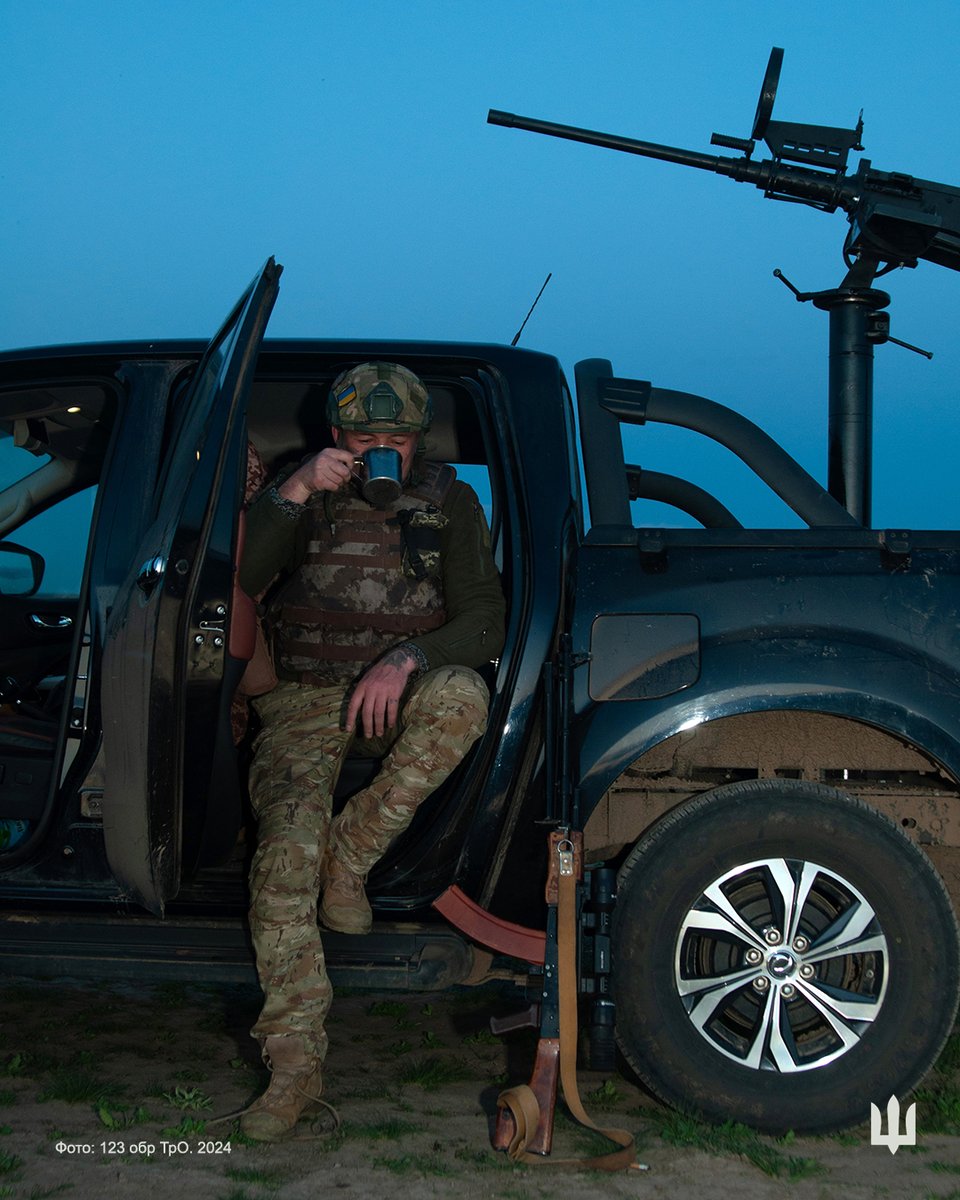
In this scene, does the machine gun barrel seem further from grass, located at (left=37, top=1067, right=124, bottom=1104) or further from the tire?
grass, located at (left=37, top=1067, right=124, bottom=1104)

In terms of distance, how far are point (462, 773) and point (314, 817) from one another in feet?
1.25

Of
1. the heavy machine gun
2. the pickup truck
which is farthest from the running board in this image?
the heavy machine gun

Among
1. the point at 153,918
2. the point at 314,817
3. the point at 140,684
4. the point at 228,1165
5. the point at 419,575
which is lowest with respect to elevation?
the point at 228,1165

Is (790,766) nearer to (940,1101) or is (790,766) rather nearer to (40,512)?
(940,1101)

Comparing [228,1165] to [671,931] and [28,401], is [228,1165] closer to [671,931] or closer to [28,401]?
[671,931]

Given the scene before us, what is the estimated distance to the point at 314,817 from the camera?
2920mm

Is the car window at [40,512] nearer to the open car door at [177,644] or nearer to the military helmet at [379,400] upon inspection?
the open car door at [177,644]

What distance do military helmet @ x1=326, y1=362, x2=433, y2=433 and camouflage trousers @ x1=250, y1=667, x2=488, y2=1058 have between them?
64cm

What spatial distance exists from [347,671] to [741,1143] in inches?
56.6

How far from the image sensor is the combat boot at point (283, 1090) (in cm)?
272

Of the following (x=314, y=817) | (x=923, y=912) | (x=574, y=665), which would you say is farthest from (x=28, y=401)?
(x=923, y=912)

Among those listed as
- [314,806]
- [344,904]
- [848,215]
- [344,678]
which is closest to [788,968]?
[344,904]

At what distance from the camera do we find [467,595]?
122 inches

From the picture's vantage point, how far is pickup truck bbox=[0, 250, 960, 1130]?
9.00 feet
